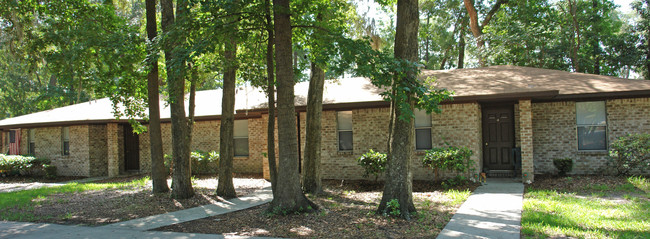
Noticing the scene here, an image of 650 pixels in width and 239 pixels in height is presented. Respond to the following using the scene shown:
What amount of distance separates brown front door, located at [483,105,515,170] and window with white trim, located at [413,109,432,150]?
187 centimetres

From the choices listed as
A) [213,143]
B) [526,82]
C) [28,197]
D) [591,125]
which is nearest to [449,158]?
[526,82]

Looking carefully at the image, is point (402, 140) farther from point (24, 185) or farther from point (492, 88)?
point (24, 185)

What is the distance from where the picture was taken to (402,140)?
24.6ft

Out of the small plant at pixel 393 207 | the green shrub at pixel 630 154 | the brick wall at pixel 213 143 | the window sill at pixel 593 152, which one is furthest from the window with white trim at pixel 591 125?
the brick wall at pixel 213 143

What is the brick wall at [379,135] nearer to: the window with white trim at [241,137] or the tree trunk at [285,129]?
the window with white trim at [241,137]

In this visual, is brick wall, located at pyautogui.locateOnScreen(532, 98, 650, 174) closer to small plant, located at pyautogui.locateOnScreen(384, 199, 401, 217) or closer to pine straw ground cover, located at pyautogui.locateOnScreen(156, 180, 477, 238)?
pine straw ground cover, located at pyautogui.locateOnScreen(156, 180, 477, 238)

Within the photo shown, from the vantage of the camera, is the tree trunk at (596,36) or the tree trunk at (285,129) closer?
the tree trunk at (285,129)

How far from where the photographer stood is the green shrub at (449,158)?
1134 cm

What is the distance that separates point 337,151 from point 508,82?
5.86 m

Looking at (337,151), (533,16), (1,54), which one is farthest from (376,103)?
(533,16)

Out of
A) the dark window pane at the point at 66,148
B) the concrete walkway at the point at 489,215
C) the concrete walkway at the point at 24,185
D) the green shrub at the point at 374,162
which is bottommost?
the concrete walkway at the point at 24,185

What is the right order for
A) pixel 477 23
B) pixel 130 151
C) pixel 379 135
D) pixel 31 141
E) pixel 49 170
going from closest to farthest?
pixel 379 135 < pixel 49 170 < pixel 130 151 < pixel 31 141 < pixel 477 23

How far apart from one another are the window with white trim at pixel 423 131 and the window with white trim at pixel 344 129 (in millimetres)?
2289

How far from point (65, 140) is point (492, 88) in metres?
18.3
